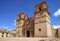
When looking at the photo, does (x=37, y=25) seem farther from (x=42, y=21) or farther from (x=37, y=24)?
(x=42, y=21)

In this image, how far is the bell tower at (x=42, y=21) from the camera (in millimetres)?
25656

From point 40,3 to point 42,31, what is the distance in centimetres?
816

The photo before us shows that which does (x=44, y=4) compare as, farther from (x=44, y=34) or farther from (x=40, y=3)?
(x=44, y=34)

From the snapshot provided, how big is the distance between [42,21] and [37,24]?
175 centimetres

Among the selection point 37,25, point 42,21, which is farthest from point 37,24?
point 42,21

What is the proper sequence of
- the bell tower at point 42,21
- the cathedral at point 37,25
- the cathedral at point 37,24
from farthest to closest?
the cathedral at point 37,24 < the cathedral at point 37,25 < the bell tower at point 42,21

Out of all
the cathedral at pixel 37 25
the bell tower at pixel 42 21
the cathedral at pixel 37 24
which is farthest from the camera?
the cathedral at pixel 37 24

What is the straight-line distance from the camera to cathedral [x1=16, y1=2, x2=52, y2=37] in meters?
26.0

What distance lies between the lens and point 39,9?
1131 inches

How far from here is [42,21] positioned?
26.4 meters

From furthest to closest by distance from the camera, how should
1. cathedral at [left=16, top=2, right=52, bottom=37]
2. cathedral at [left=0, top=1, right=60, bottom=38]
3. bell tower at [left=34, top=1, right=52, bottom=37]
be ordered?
cathedral at [left=16, top=2, right=52, bottom=37] → cathedral at [left=0, top=1, right=60, bottom=38] → bell tower at [left=34, top=1, right=52, bottom=37]

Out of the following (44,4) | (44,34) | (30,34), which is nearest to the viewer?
(44,34)

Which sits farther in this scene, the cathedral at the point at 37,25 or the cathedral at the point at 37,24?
the cathedral at the point at 37,24

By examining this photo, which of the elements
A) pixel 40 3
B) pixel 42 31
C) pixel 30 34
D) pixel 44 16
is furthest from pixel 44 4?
pixel 30 34
